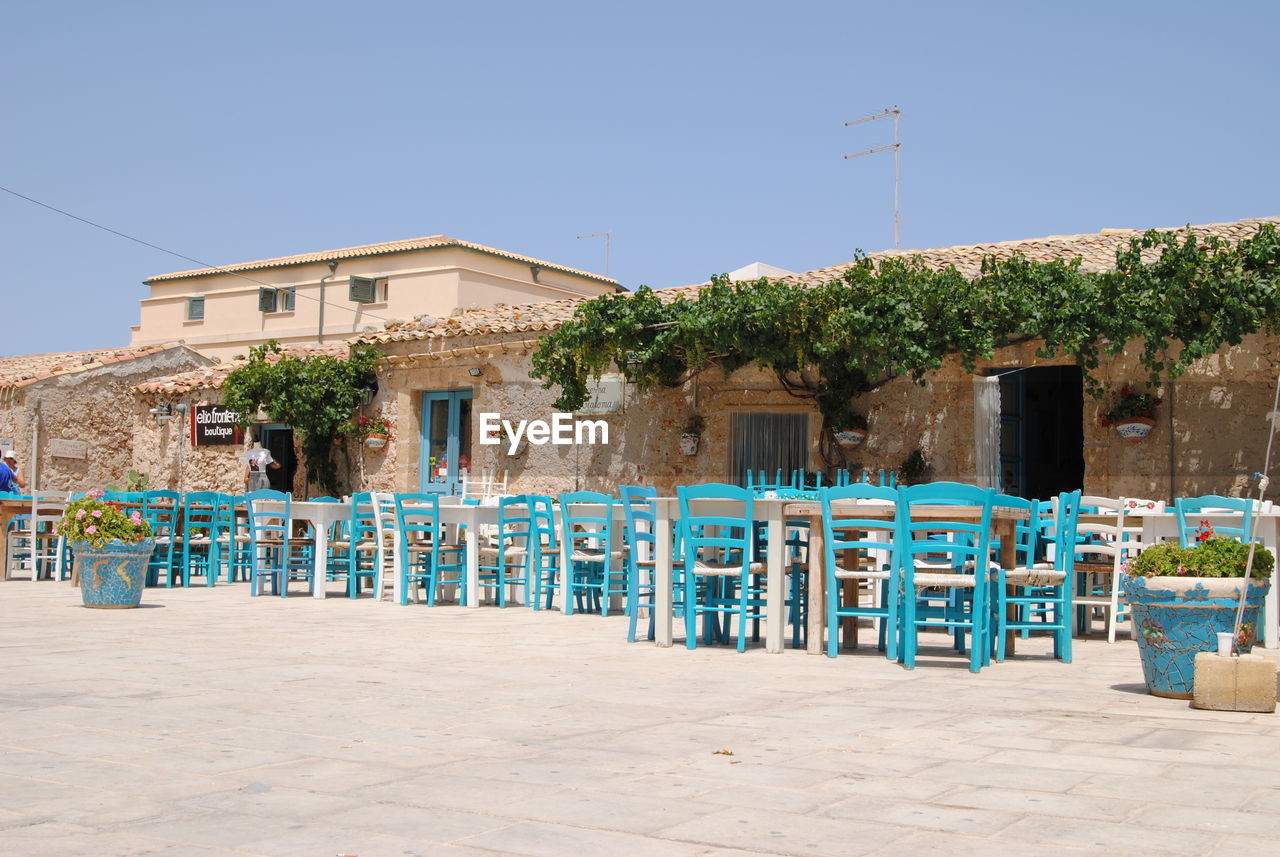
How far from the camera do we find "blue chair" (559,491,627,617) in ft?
27.3

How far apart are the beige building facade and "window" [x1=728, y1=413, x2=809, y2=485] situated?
16.3 metres

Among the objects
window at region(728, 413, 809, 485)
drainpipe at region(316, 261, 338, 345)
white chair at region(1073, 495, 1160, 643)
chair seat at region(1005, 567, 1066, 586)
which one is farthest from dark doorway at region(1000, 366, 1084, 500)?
drainpipe at region(316, 261, 338, 345)

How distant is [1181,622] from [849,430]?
8743mm

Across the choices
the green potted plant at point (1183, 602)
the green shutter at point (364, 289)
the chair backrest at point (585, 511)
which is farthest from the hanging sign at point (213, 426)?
the green potted plant at point (1183, 602)

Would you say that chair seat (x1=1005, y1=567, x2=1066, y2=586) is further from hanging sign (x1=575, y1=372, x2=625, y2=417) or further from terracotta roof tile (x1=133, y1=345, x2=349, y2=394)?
terracotta roof tile (x1=133, y1=345, x2=349, y2=394)

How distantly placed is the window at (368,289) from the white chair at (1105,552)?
84.5ft

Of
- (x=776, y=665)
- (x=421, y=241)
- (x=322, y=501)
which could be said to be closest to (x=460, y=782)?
(x=776, y=665)

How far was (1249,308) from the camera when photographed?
1105cm

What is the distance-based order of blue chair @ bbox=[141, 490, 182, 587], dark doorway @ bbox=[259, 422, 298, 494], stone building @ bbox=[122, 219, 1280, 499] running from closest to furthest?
1. blue chair @ bbox=[141, 490, 182, 587]
2. stone building @ bbox=[122, 219, 1280, 499]
3. dark doorway @ bbox=[259, 422, 298, 494]

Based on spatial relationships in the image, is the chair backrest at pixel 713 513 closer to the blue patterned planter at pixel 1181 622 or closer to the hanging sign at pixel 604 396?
the blue patterned planter at pixel 1181 622

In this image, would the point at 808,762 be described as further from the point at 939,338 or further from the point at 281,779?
the point at 939,338

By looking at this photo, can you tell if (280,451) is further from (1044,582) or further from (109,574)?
(1044,582)

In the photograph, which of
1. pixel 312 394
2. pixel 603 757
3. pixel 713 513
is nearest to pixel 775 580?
pixel 713 513

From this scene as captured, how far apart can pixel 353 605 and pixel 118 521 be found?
1.76 meters
